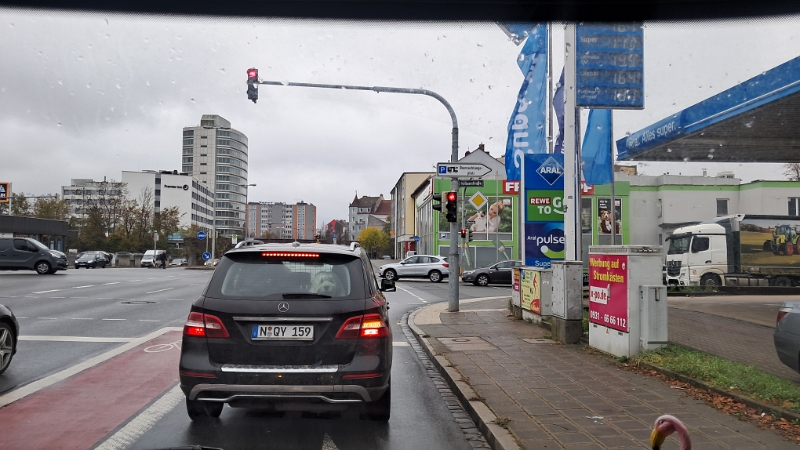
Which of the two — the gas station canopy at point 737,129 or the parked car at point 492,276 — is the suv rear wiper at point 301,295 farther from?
the parked car at point 492,276

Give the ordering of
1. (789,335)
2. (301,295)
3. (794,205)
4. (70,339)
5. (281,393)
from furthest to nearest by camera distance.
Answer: (794,205)
(70,339)
(789,335)
(301,295)
(281,393)

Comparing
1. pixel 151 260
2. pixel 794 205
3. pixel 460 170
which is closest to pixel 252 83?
pixel 460 170

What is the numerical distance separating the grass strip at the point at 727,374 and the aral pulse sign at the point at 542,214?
6.60 m

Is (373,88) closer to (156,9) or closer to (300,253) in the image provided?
(156,9)

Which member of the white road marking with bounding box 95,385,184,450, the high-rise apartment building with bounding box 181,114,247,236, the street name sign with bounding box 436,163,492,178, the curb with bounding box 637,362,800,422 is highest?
the high-rise apartment building with bounding box 181,114,247,236

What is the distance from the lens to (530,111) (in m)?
15.3

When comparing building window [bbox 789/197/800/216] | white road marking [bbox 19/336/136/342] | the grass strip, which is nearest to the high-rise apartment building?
building window [bbox 789/197/800/216]

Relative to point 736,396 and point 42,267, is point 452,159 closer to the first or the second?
point 736,396

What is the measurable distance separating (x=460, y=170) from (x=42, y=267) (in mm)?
23299

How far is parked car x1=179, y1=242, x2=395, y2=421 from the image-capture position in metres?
4.83

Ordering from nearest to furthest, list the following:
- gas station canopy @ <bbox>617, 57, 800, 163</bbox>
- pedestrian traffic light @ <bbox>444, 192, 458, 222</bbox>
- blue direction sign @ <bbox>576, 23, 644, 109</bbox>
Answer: blue direction sign @ <bbox>576, 23, 644, 109</bbox> → gas station canopy @ <bbox>617, 57, 800, 163</bbox> → pedestrian traffic light @ <bbox>444, 192, 458, 222</bbox>

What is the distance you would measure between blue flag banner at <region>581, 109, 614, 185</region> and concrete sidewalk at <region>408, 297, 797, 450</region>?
499 cm

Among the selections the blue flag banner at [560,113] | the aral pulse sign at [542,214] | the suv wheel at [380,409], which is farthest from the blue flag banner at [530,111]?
the suv wheel at [380,409]

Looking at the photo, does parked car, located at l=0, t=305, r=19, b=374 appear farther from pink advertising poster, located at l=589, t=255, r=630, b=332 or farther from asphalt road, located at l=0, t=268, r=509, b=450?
pink advertising poster, located at l=589, t=255, r=630, b=332
